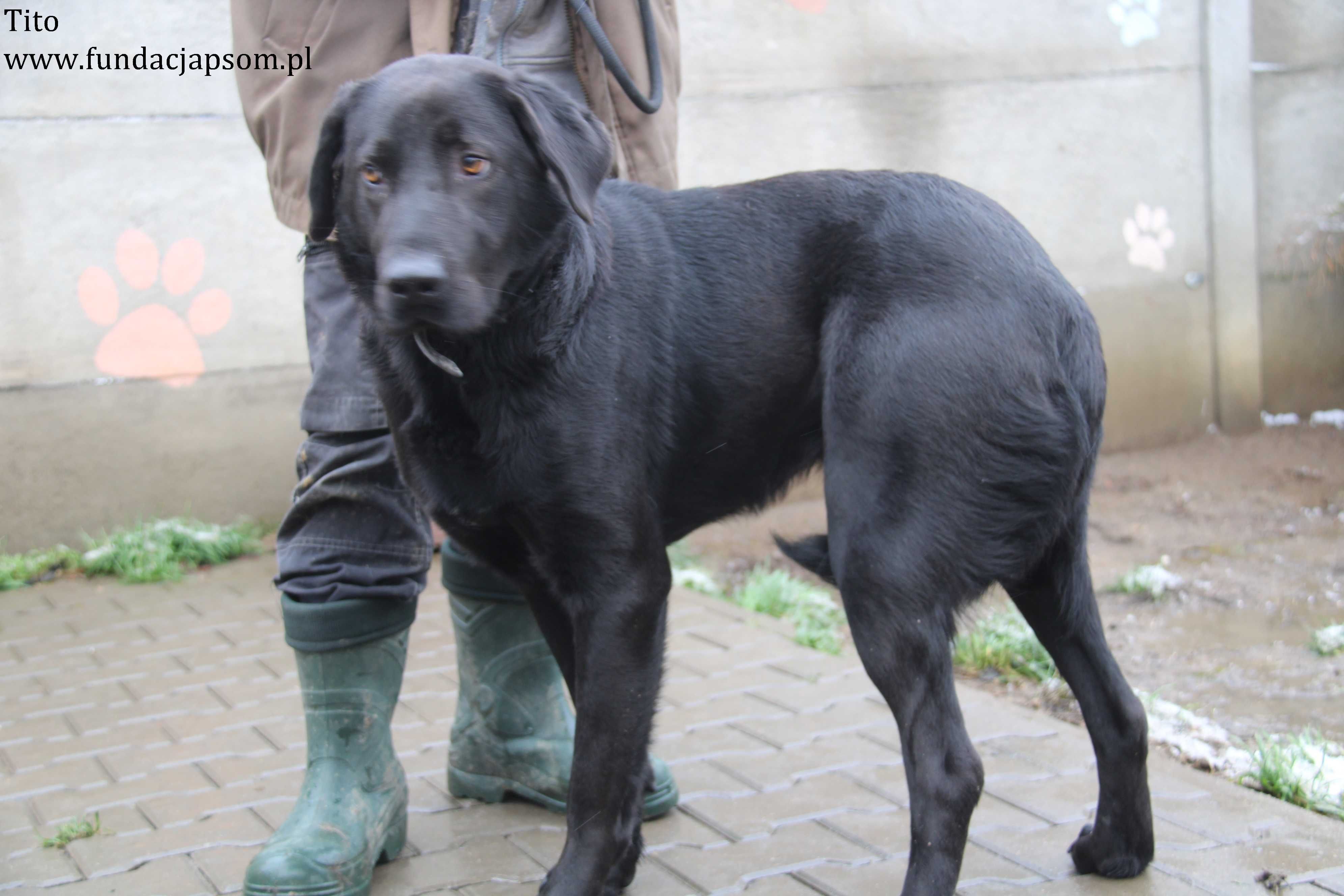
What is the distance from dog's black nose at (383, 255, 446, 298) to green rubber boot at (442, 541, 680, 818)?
0.95m

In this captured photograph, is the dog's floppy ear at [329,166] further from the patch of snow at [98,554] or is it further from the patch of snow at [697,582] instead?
the patch of snow at [98,554]

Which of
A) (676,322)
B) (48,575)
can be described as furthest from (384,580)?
(48,575)

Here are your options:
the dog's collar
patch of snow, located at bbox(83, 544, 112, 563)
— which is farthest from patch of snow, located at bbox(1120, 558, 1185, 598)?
patch of snow, located at bbox(83, 544, 112, 563)

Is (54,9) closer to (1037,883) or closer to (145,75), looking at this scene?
(145,75)

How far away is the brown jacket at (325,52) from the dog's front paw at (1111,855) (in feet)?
5.22

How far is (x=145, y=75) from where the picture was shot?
4.64m

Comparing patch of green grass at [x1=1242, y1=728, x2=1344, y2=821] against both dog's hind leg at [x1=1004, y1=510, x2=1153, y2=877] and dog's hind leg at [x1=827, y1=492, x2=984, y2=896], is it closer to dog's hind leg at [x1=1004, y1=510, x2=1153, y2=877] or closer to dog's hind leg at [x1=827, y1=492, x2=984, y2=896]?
dog's hind leg at [x1=1004, y1=510, x2=1153, y2=877]

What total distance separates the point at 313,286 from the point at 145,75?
2812mm

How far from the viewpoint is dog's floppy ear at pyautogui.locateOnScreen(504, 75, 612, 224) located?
1.85 m

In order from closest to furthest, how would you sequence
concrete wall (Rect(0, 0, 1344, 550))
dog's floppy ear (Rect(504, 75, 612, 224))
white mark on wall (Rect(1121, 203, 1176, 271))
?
1. dog's floppy ear (Rect(504, 75, 612, 224))
2. concrete wall (Rect(0, 0, 1344, 550))
3. white mark on wall (Rect(1121, 203, 1176, 271))

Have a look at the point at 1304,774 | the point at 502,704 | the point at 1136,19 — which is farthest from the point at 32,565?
the point at 1136,19

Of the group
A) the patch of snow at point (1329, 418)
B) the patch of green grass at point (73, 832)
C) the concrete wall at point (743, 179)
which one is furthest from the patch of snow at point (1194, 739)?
the patch of snow at point (1329, 418)

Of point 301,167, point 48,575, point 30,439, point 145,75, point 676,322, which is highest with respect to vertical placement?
point 145,75

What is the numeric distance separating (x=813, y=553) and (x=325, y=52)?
1279 mm
